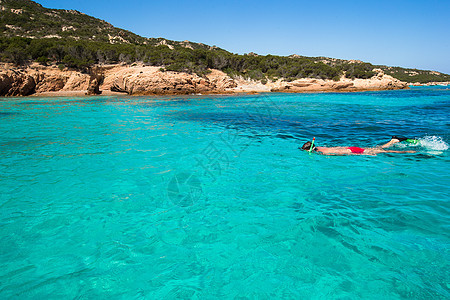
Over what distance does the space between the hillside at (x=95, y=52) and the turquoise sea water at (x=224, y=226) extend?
41.2 metres

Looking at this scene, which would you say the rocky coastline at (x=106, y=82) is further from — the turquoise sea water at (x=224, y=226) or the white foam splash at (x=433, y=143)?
the white foam splash at (x=433, y=143)

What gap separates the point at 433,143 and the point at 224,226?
969cm

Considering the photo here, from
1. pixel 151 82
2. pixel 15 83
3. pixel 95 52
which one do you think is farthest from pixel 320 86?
pixel 15 83

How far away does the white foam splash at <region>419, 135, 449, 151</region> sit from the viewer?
28.5 feet

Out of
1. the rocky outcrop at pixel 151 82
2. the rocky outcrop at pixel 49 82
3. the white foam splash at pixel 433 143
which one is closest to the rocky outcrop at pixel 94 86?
the rocky outcrop at pixel 151 82

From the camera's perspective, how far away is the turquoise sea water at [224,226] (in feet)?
9.20

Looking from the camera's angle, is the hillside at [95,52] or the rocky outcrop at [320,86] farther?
the rocky outcrop at [320,86]

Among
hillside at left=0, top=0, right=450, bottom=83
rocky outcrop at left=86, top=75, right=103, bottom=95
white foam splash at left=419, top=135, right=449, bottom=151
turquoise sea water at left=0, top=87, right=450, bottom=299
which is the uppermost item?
hillside at left=0, top=0, right=450, bottom=83

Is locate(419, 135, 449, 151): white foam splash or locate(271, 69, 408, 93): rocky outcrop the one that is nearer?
locate(419, 135, 449, 151): white foam splash

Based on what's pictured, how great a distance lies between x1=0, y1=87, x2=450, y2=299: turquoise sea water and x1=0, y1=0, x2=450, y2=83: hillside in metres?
41.2

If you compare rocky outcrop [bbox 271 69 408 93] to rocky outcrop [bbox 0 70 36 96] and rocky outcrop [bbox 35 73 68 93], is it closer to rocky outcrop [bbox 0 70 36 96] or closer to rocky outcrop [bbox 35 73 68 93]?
rocky outcrop [bbox 35 73 68 93]

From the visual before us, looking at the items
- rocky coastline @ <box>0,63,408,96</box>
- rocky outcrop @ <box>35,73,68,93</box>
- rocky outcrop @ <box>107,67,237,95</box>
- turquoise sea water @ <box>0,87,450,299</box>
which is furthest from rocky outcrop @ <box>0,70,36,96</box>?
turquoise sea water @ <box>0,87,450,299</box>

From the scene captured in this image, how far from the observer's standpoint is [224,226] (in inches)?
158

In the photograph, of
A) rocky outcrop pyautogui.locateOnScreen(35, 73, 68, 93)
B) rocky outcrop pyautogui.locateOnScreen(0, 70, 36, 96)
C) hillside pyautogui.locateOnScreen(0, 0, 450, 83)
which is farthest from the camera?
hillside pyautogui.locateOnScreen(0, 0, 450, 83)
